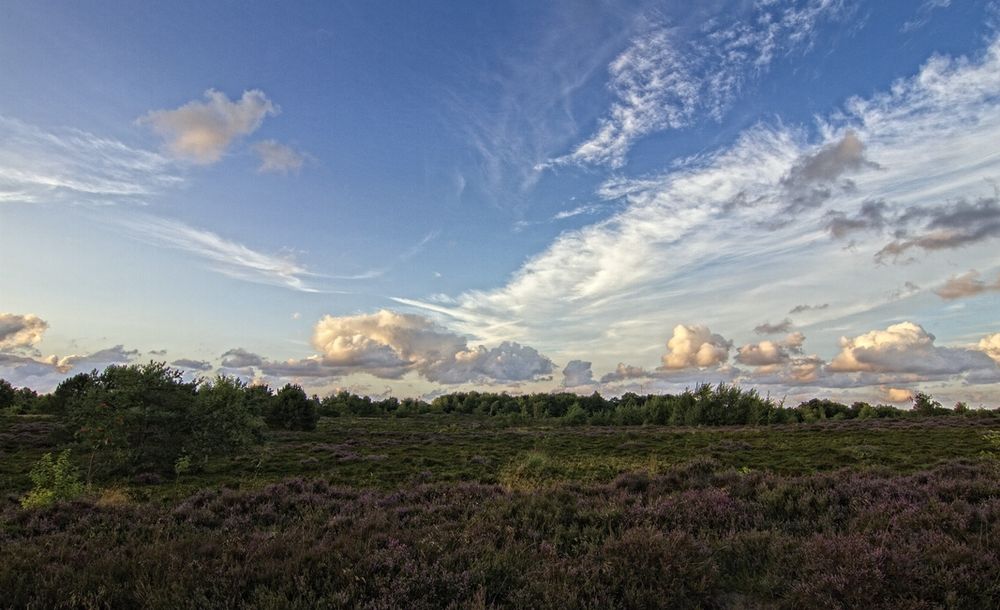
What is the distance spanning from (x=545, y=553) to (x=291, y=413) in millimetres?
62786

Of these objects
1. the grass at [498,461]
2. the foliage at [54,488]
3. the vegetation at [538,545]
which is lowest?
the grass at [498,461]

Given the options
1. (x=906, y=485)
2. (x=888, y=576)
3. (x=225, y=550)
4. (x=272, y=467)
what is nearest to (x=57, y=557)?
(x=225, y=550)

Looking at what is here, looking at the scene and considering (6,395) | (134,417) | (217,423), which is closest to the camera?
(134,417)

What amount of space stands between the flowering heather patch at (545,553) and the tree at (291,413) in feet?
183

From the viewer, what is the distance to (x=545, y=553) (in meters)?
6.57

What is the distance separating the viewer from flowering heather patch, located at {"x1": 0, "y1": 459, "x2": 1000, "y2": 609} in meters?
5.32

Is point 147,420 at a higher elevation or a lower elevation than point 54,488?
higher

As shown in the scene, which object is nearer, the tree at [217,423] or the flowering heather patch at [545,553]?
the flowering heather patch at [545,553]

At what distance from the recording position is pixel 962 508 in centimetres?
792

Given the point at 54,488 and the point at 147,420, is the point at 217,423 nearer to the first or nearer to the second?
the point at 147,420

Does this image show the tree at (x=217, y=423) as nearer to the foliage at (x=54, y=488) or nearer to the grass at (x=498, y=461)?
the grass at (x=498, y=461)

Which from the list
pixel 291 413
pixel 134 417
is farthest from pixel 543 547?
pixel 291 413

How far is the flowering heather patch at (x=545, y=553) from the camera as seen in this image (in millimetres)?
5316

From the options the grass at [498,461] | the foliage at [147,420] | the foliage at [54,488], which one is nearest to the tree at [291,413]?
the grass at [498,461]
